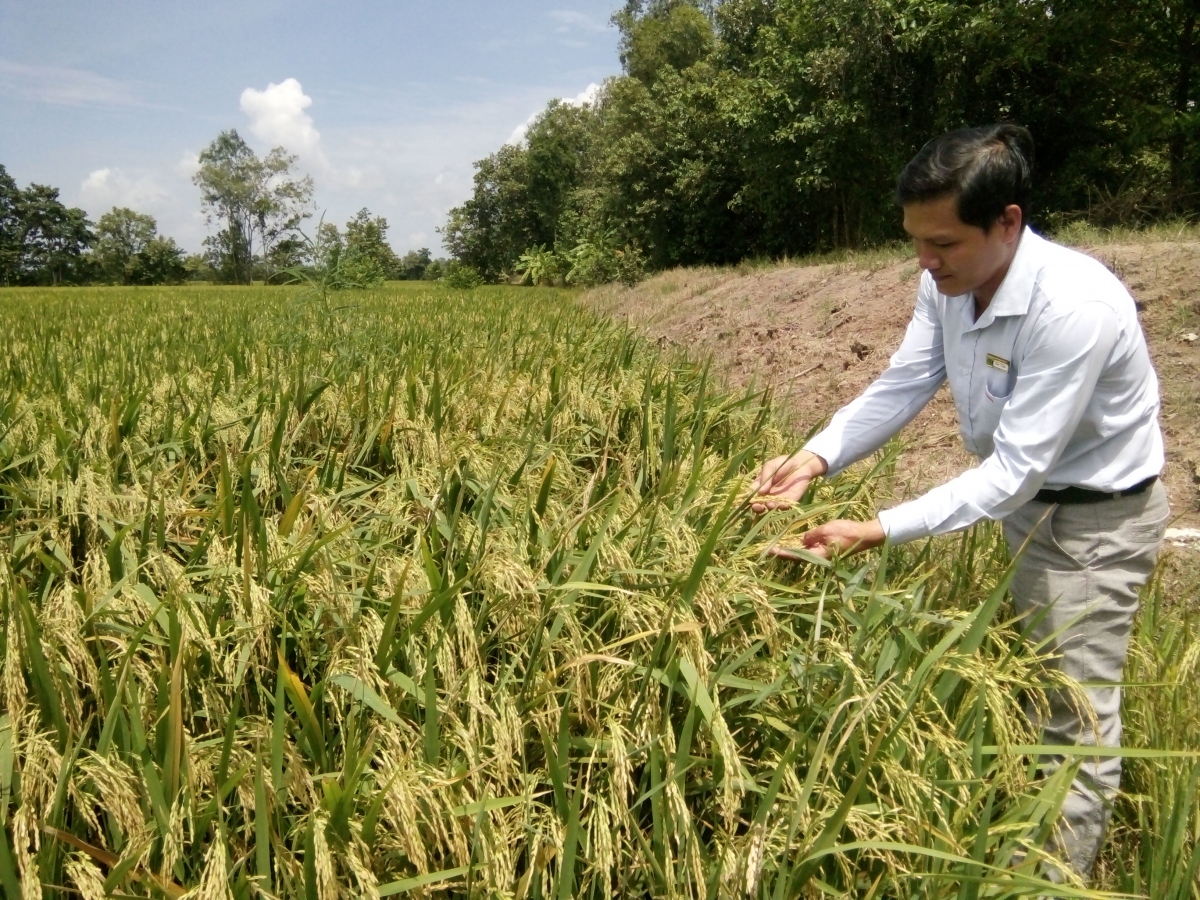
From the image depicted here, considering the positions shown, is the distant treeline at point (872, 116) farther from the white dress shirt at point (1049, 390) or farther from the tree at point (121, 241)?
the tree at point (121, 241)

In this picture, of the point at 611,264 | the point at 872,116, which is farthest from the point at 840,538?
the point at 611,264

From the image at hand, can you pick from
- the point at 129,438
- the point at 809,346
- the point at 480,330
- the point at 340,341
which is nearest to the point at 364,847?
the point at 129,438

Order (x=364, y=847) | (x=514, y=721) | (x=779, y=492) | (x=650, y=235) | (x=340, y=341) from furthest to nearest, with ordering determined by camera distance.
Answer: (x=650, y=235) → (x=340, y=341) → (x=779, y=492) → (x=514, y=721) → (x=364, y=847)

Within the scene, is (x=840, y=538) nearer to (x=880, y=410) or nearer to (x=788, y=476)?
(x=788, y=476)

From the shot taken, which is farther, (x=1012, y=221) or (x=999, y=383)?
(x=999, y=383)

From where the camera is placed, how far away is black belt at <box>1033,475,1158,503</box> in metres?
1.99

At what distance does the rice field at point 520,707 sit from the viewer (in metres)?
1.57

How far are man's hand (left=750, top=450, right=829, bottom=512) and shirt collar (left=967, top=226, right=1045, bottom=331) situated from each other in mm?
655

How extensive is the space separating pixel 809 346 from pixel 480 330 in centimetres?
265

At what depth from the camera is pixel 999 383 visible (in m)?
2.08

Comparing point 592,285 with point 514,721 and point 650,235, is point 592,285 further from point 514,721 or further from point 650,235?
point 514,721

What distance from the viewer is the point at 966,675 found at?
69.7 inches

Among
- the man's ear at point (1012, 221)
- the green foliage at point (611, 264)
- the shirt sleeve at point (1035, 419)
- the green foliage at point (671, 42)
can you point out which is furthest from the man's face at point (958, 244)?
the green foliage at point (671, 42)

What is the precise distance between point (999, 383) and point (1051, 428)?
255 millimetres
